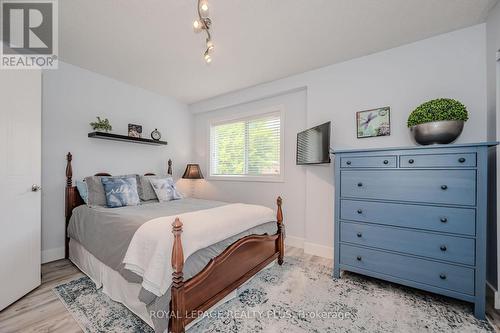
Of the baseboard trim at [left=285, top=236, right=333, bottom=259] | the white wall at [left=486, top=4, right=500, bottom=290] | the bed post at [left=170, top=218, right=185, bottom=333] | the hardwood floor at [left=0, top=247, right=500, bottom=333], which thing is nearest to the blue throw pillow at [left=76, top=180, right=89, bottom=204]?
the hardwood floor at [left=0, top=247, right=500, bottom=333]

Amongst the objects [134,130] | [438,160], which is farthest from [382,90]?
[134,130]

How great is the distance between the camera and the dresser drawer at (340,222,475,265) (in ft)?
5.81

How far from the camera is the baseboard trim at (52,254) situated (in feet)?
8.76

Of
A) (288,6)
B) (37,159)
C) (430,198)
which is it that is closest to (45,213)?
(37,159)

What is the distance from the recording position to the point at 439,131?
1.92m

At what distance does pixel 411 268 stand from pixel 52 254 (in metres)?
4.06

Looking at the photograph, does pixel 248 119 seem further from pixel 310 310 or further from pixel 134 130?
pixel 310 310

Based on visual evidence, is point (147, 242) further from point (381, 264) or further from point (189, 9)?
point (381, 264)

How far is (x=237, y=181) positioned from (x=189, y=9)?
104 inches

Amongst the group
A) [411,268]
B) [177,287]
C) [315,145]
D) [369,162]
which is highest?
[315,145]

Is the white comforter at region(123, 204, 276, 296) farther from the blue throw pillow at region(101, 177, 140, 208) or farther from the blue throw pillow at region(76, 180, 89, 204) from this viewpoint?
the blue throw pillow at region(76, 180, 89, 204)

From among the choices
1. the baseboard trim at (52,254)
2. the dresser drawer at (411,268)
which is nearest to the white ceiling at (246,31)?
the dresser drawer at (411,268)

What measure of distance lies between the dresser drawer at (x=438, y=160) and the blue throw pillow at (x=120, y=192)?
307 cm

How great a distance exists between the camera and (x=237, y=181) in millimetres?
3939
